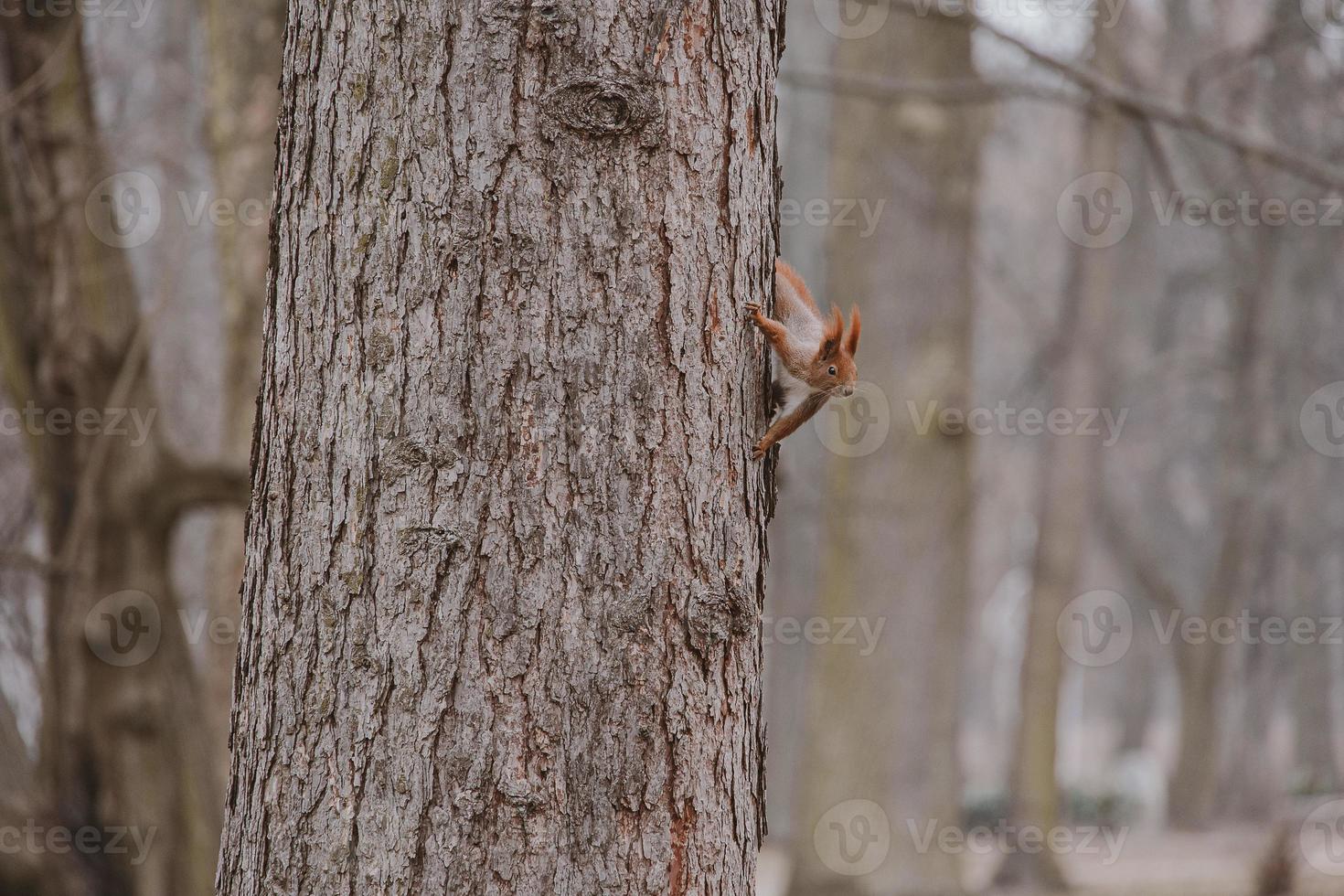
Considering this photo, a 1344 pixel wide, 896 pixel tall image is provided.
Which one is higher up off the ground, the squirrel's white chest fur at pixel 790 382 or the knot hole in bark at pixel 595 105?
the knot hole in bark at pixel 595 105

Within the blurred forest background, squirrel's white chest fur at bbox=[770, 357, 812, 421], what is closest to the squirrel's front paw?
squirrel's white chest fur at bbox=[770, 357, 812, 421]

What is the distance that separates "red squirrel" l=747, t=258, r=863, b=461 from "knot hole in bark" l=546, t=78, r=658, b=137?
359 millimetres

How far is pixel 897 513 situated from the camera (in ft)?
27.3

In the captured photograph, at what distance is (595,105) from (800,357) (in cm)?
54

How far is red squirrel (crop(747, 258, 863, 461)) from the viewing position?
1.92m

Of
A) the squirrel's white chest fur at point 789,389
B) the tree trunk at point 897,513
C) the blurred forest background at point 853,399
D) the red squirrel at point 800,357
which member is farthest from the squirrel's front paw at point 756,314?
the tree trunk at point 897,513

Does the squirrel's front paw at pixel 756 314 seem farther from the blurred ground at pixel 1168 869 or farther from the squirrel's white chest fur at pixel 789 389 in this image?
the blurred ground at pixel 1168 869

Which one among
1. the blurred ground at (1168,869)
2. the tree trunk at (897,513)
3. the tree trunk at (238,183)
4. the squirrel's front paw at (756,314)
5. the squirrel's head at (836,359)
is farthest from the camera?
the blurred ground at (1168,869)

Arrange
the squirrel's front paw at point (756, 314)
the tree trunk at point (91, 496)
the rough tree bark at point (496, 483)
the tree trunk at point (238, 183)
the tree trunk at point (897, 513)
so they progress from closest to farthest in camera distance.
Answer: the rough tree bark at point (496, 483) → the squirrel's front paw at point (756, 314) → the tree trunk at point (91, 496) → the tree trunk at point (238, 183) → the tree trunk at point (897, 513)

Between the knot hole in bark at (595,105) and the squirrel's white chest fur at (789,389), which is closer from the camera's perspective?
the knot hole in bark at (595,105)

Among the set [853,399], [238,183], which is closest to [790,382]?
[238,183]

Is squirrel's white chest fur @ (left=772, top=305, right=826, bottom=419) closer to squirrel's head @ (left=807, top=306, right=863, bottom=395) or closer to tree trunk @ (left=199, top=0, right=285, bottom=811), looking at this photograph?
squirrel's head @ (left=807, top=306, right=863, bottom=395)

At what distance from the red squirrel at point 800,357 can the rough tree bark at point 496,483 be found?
0.17m

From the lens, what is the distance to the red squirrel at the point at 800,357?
1.92m
